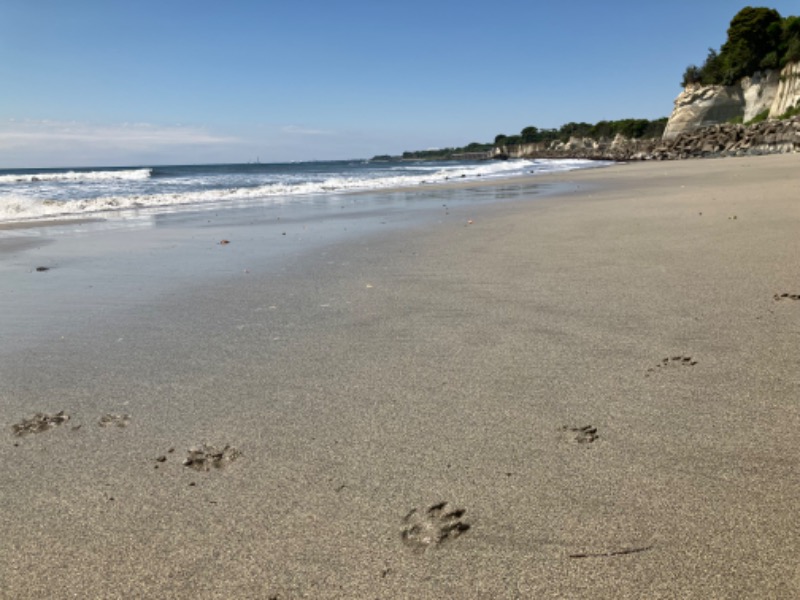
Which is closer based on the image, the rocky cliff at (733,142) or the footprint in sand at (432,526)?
the footprint in sand at (432,526)

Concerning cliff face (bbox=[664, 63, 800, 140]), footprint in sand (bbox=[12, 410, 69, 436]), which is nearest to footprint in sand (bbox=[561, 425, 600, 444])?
footprint in sand (bbox=[12, 410, 69, 436])

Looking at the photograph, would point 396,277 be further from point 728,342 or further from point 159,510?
point 159,510

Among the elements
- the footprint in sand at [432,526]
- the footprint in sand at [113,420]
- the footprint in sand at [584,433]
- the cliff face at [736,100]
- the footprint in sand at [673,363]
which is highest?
the cliff face at [736,100]

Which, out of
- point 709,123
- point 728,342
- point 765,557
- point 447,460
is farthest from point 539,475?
point 709,123

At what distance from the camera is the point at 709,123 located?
164 feet

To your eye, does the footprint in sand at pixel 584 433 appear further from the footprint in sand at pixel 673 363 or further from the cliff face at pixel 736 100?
the cliff face at pixel 736 100

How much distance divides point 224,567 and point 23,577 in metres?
0.53

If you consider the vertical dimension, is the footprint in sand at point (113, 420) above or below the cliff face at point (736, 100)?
below

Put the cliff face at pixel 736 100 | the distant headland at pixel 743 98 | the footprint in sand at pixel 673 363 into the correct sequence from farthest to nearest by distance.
Result: 1. the cliff face at pixel 736 100
2. the distant headland at pixel 743 98
3. the footprint in sand at pixel 673 363

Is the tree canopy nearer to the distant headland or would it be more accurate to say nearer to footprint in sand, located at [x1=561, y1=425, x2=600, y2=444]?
the distant headland

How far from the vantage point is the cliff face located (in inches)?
1560

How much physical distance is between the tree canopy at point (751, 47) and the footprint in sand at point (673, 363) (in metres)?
48.6

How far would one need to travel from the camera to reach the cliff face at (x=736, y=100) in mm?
39625

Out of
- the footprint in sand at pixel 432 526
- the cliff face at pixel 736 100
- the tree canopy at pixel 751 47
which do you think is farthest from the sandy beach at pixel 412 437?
the tree canopy at pixel 751 47
